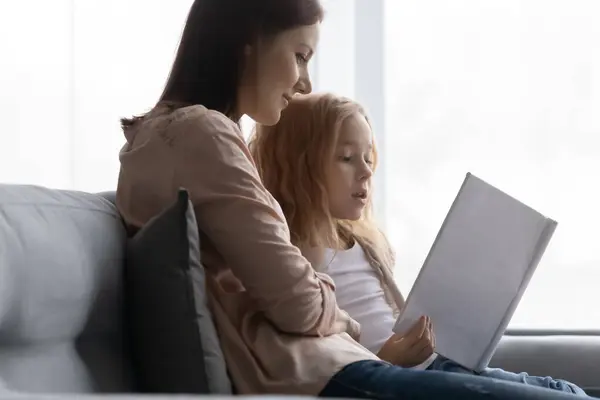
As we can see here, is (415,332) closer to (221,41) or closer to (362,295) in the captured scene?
(362,295)

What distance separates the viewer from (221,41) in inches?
49.4

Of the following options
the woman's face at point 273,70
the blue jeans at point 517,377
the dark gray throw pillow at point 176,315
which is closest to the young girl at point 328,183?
the blue jeans at point 517,377

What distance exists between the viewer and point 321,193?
1.59 m

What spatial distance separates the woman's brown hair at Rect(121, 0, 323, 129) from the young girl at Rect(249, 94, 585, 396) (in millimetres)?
321

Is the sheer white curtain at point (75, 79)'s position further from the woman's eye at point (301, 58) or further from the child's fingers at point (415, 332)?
the child's fingers at point (415, 332)

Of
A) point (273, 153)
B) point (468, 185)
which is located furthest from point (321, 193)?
point (468, 185)

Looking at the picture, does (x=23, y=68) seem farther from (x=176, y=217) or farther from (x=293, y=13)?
(x=176, y=217)

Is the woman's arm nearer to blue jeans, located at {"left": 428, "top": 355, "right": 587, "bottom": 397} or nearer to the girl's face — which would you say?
blue jeans, located at {"left": 428, "top": 355, "right": 587, "bottom": 397}

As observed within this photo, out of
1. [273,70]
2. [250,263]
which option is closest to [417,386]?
[250,263]

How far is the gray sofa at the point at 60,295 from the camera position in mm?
934

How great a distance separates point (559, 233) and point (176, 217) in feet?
4.54

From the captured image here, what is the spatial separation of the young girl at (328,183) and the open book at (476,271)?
0.20 meters

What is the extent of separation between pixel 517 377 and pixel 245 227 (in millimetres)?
547

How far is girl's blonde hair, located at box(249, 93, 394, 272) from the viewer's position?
5.19 feet
